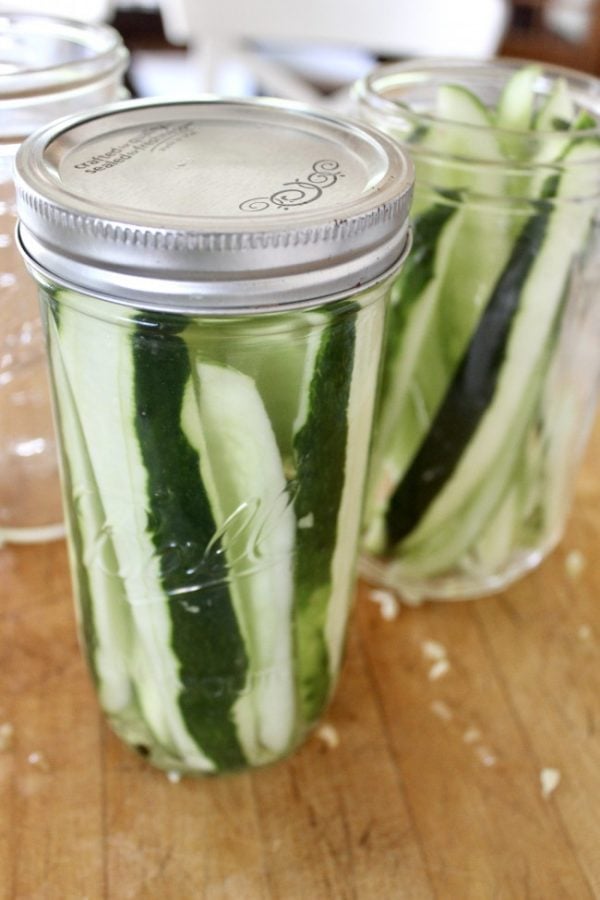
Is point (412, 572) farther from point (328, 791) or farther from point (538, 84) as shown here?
point (538, 84)

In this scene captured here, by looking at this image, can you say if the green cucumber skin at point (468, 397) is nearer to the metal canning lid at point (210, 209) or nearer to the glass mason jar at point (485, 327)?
the glass mason jar at point (485, 327)

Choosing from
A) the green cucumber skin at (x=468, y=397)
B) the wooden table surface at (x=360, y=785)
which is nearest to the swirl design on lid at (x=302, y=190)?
the green cucumber skin at (x=468, y=397)

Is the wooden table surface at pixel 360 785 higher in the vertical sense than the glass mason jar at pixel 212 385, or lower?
lower

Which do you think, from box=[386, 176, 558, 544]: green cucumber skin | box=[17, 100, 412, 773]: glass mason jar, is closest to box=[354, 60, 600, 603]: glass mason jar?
box=[386, 176, 558, 544]: green cucumber skin

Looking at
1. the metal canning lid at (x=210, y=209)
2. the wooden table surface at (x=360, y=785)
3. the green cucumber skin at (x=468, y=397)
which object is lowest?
the wooden table surface at (x=360, y=785)

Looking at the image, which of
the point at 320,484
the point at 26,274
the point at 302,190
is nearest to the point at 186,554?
the point at 320,484

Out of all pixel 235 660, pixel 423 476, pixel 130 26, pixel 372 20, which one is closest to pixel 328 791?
pixel 235 660

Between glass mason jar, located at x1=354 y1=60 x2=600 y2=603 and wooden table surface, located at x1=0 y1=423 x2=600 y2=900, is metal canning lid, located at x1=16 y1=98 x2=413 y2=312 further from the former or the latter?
wooden table surface, located at x1=0 y1=423 x2=600 y2=900

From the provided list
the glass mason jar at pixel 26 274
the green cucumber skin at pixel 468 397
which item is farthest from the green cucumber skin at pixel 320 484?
the glass mason jar at pixel 26 274

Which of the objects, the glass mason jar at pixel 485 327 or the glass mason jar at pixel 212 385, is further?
the glass mason jar at pixel 485 327
